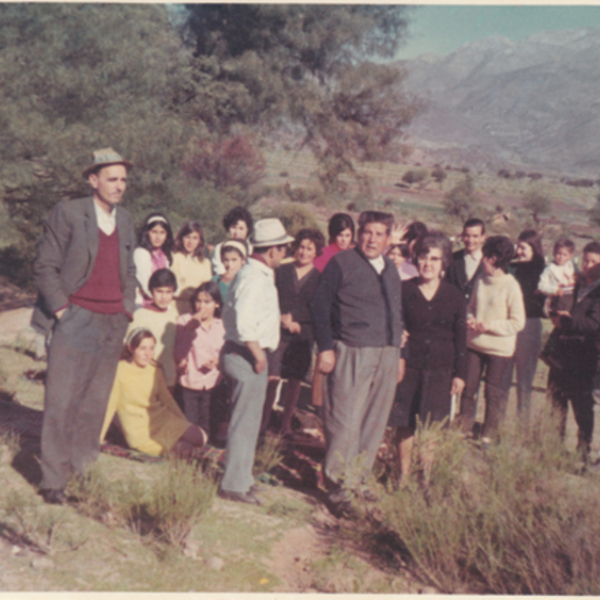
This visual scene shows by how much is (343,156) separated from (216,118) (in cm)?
360

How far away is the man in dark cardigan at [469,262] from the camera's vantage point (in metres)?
5.73

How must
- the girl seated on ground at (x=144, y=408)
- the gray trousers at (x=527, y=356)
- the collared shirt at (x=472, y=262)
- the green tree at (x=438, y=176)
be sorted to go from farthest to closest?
1. the green tree at (x=438, y=176)
2. the gray trousers at (x=527, y=356)
3. the collared shirt at (x=472, y=262)
4. the girl seated on ground at (x=144, y=408)

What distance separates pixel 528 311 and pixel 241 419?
293cm

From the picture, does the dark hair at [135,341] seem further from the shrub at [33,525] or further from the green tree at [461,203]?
the green tree at [461,203]

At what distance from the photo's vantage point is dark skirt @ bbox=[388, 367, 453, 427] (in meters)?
4.54

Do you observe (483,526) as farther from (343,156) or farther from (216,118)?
(343,156)

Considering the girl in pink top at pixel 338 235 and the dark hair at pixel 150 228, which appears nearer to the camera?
the dark hair at pixel 150 228

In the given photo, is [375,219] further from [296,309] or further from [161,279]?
[161,279]

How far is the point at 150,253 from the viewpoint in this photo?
5754mm

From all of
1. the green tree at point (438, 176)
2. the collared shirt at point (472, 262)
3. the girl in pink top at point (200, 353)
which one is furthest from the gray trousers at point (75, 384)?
the green tree at point (438, 176)

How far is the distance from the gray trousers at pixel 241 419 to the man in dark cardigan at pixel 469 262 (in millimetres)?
2212

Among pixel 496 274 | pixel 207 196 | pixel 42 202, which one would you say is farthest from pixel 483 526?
pixel 207 196

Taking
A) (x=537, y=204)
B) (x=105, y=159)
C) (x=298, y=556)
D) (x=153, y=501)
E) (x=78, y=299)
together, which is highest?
(x=537, y=204)

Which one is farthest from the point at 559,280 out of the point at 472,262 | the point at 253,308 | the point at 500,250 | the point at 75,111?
the point at 75,111
